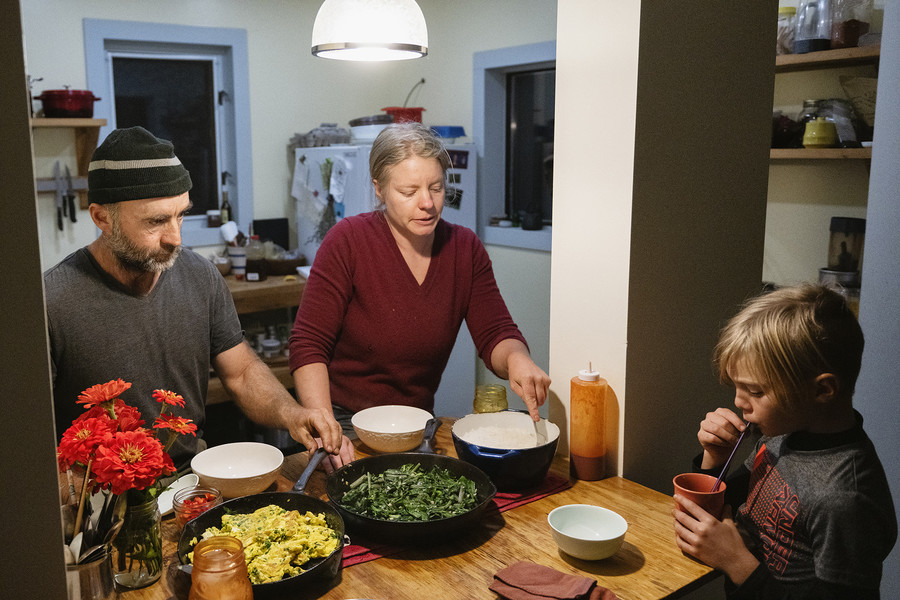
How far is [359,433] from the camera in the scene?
1744 mm

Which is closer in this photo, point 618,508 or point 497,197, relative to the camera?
point 618,508

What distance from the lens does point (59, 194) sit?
3.82 metres

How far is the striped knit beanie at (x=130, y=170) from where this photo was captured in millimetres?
1754

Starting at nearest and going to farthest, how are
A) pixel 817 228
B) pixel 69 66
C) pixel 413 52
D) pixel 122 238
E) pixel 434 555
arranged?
Result: pixel 434 555 → pixel 122 238 → pixel 413 52 → pixel 817 228 → pixel 69 66

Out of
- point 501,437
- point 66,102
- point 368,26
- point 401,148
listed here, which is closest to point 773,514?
point 501,437

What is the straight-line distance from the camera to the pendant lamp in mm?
A: 1932

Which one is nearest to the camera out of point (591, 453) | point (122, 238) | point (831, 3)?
point (591, 453)

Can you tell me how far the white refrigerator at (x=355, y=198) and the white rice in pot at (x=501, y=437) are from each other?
2331 millimetres

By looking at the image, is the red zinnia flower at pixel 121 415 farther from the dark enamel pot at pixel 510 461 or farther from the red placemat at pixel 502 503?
the dark enamel pot at pixel 510 461

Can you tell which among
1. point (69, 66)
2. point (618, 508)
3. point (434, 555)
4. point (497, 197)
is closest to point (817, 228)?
point (497, 197)

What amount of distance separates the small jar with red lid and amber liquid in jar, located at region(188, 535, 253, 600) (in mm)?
298

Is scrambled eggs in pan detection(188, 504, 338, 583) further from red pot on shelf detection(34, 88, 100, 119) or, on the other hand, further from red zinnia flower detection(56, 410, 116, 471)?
red pot on shelf detection(34, 88, 100, 119)

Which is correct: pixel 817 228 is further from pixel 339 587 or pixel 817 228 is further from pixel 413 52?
pixel 339 587

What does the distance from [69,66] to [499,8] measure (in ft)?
7.49
